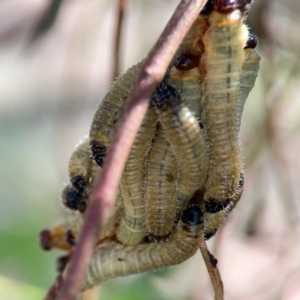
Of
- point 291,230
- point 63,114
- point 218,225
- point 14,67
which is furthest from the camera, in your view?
point 14,67

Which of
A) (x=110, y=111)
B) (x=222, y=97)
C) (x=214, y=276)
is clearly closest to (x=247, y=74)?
(x=222, y=97)

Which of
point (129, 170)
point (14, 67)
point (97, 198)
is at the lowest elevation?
point (97, 198)

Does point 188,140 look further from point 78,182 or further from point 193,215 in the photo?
point 78,182

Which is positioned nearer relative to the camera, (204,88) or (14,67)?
(204,88)

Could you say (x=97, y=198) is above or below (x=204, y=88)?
below

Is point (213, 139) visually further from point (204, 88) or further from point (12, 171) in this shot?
point (12, 171)

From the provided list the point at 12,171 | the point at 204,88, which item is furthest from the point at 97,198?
the point at 12,171

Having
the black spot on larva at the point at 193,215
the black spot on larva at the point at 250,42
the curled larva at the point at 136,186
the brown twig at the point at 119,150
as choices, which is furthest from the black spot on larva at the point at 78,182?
the brown twig at the point at 119,150
